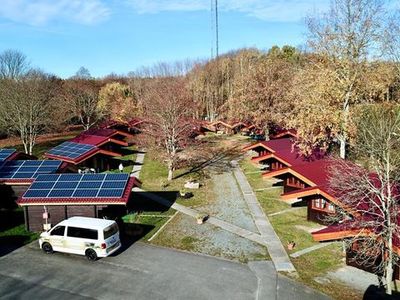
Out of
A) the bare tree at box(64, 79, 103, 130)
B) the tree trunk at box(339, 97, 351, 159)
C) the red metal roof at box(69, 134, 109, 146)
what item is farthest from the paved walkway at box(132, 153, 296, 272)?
the bare tree at box(64, 79, 103, 130)

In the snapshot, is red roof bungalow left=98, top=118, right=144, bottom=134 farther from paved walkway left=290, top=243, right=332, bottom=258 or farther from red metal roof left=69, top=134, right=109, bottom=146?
paved walkway left=290, top=243, right=332, bottom=258

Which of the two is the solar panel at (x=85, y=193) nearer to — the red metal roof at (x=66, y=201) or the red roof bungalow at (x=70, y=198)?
the red roof bungalow at (x=70, y=198)

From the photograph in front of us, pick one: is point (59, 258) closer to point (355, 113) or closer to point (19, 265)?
point (19, 265)

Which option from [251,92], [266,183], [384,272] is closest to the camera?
[384,272]

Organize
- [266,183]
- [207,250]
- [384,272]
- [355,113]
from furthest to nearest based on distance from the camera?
[266,183] → [355,113] → [207,250] → [384,272]

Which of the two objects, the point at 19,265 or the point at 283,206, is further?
the point at 283,206

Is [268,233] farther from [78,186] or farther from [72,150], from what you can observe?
[72,150]

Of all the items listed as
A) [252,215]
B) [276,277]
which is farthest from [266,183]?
[276,277]
